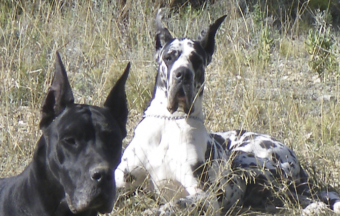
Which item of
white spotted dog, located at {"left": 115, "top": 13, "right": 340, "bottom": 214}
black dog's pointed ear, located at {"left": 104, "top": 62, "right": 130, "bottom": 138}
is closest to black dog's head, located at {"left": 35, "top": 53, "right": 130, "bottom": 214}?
black dog's pointed ear, located at {"left": 104, "top": 62, "right": 130, "bottom": 138}

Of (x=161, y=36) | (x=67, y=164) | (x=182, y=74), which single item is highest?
(x=67, y=164)

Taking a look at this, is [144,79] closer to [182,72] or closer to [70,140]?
[182,72]

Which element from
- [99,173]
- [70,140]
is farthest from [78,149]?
[99,173]

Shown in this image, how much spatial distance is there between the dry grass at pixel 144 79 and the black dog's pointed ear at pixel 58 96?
122cm

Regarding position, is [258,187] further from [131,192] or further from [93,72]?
[93,72]

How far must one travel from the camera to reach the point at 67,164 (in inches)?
128

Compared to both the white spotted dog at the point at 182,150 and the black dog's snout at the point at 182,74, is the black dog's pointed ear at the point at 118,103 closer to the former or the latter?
the white spotted dog at the point at 182,150

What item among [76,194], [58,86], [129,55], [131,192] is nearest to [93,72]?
[129,55]

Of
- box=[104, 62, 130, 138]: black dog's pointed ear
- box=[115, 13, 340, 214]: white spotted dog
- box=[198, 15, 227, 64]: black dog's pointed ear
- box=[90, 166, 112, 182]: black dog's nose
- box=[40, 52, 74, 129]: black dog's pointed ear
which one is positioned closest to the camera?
box=[90, 166, 112, 182]: black dog's nose

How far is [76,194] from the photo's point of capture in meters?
3.24

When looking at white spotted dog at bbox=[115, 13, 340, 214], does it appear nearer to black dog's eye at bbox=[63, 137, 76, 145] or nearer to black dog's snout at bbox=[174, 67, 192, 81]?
black dog's snout at bbox=[174, 67, 192, 81]

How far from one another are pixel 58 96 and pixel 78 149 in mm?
447

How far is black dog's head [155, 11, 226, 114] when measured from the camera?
5031 mm

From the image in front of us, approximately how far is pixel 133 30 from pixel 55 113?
17.1 ft
